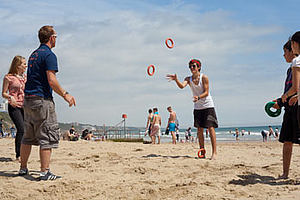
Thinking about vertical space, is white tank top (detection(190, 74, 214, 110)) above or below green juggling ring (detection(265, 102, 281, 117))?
above

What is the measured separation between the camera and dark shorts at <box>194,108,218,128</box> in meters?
5.55

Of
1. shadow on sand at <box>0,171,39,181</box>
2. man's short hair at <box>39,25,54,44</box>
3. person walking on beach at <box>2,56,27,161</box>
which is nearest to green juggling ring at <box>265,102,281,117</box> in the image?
man's short hair at <box>39,25,54,44</box>

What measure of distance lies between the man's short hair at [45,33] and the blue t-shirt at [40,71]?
20 cm

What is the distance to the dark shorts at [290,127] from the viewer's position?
3613 millimetres

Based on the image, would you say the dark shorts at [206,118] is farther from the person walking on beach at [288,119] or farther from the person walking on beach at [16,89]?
the person walking on beach at [16,89]

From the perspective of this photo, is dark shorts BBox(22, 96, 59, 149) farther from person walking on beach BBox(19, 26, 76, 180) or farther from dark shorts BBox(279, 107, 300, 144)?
dark shorts BBox(279, 107, 300, 144)

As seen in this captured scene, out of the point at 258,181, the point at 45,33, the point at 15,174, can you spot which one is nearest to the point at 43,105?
the point at 45,33

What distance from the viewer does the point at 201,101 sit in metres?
5.66

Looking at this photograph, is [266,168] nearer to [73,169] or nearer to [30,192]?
[73,169]

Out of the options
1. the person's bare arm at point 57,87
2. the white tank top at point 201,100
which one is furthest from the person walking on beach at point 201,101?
the person's bare arm at point 57,87

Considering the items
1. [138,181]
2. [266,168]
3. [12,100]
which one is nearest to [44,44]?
[12,100]

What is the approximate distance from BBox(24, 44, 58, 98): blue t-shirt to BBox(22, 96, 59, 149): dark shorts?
0.10 metres

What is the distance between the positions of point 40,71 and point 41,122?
63 cm

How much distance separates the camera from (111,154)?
20.3 ft
